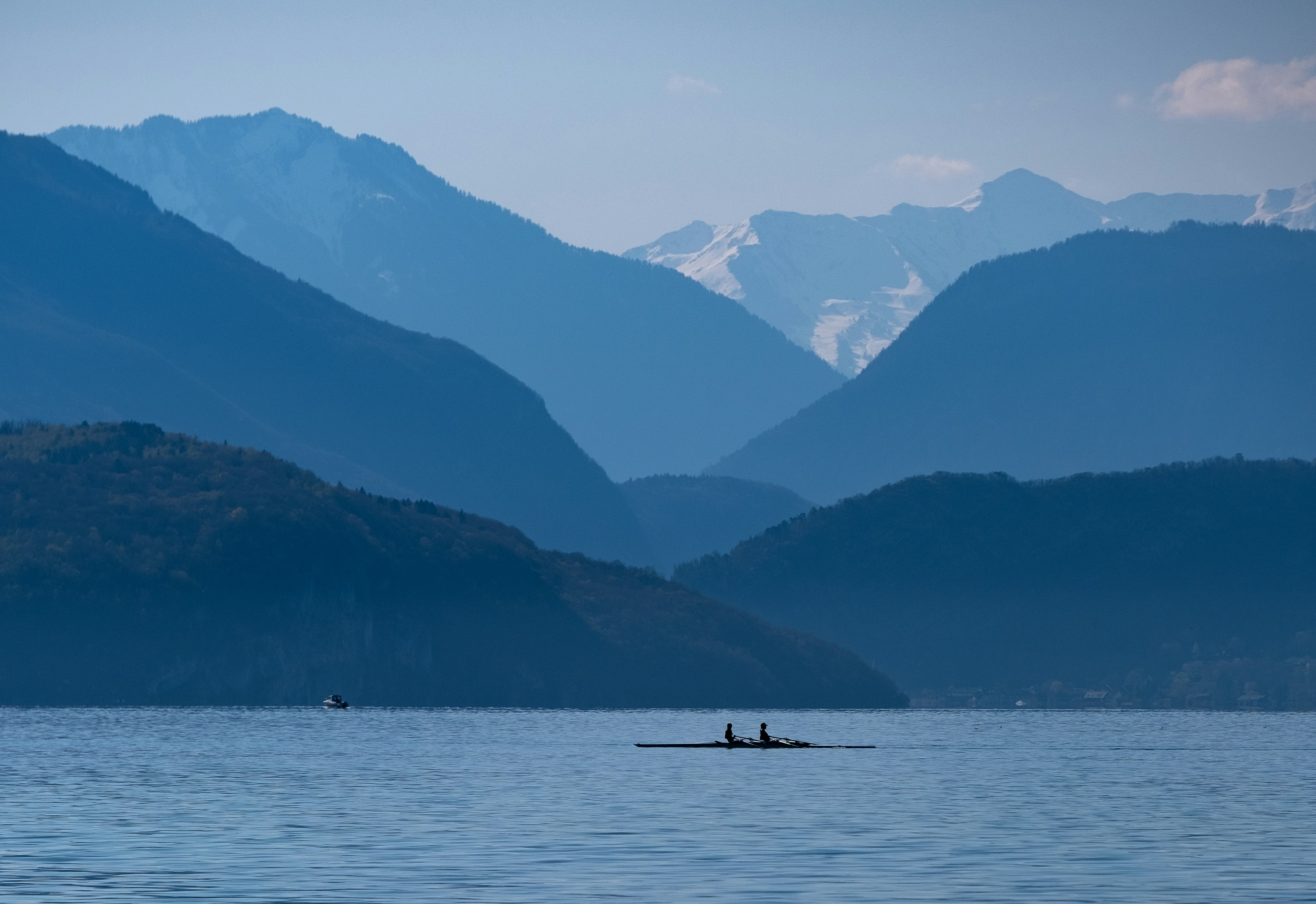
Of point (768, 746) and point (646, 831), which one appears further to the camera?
point (768, 746)

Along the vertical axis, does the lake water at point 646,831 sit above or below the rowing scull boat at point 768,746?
below

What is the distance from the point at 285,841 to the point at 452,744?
104616 mm

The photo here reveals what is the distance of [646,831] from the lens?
323ft

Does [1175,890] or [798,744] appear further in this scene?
[798,744]

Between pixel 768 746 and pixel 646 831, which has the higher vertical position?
pixel 768 746

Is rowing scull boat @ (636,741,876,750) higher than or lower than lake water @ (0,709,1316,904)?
higher

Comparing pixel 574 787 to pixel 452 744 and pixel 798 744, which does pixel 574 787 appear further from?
pixel 452 744

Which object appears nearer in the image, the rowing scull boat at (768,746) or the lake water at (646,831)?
the lake water at (646,831)

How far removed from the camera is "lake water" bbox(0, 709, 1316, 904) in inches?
3017

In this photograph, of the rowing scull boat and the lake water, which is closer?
the lake water

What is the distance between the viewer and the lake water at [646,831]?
76.6 m

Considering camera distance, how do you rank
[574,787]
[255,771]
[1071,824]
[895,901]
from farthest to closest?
[255,771] < [574,787] < [1071,824] < [895,901]

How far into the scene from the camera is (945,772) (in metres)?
152

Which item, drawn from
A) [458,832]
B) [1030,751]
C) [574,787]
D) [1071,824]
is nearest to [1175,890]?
[1071,824]
